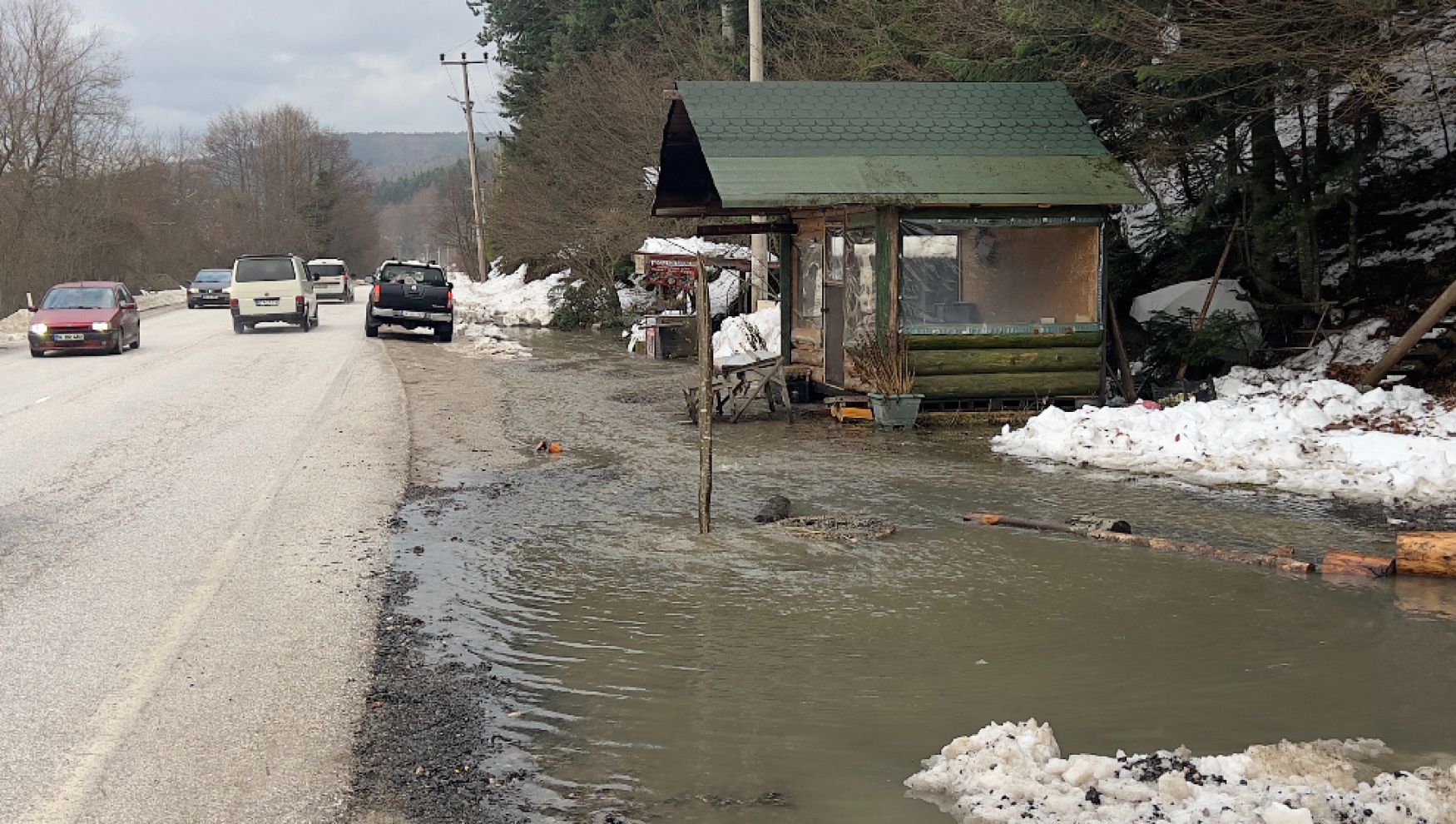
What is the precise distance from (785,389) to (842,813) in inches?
479

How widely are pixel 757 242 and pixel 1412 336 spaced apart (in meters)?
12.6

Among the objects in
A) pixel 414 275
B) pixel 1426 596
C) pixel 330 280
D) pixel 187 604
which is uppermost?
pixel 414 275

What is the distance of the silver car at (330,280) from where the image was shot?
179 ft

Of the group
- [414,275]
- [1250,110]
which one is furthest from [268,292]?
[1250,110]

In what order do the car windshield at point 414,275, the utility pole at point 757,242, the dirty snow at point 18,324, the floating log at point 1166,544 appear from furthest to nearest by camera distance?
the car windshield at point 414,275
the dirty snow at point 18,324
the utility pole at point 757,242
the floating log at point 1166,544

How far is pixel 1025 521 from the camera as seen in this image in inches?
377

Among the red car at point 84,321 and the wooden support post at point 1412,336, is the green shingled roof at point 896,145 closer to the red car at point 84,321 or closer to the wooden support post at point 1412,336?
the wooden support post at point 1412,336

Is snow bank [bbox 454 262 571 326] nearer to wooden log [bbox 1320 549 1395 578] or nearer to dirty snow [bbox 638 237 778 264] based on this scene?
dirty snow [bbox 638 237 778 264]

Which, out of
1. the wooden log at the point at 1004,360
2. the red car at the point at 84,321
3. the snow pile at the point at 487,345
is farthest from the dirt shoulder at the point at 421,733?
the red car at the point at 84,321

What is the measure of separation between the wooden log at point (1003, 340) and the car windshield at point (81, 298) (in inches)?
740

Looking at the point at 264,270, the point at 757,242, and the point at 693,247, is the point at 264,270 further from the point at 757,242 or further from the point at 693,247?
the point at 757,242

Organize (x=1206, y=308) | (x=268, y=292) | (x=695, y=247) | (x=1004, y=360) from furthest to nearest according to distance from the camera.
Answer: (x=268, y=292), (x=695, y=247), (x=1206, y=308), (x=1004, y=360)

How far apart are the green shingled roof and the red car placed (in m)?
14.4

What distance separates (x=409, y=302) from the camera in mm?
30359
